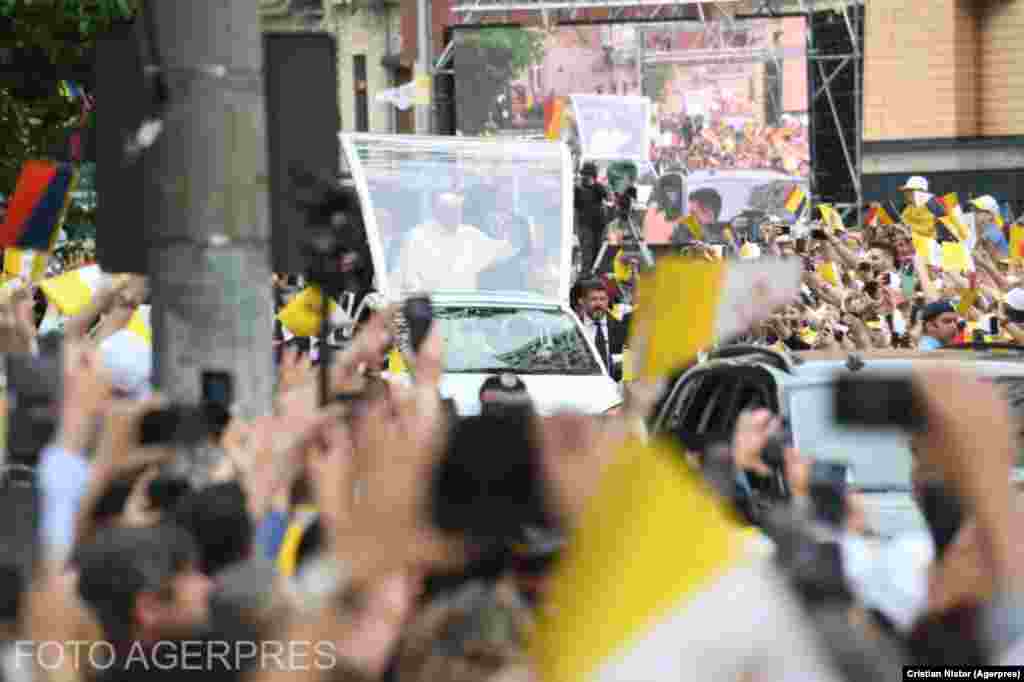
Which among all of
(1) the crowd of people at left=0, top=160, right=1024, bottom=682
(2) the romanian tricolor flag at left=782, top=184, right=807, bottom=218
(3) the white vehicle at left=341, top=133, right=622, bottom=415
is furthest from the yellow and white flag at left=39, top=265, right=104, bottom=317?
(2) the romanian tricolor flag at left=782, top=184, right=807, bottom=218

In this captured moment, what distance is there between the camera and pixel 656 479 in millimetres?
3910

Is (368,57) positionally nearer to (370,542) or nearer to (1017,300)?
(1017,300)

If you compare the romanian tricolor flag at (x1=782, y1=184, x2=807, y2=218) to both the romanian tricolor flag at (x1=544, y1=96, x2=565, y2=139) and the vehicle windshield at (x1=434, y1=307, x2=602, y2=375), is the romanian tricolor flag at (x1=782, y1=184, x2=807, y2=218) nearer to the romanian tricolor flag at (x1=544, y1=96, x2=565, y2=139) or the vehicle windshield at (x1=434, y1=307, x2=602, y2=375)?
the romanian tricolor flag at (x1=544, y1=96, x2=565, y2=139)

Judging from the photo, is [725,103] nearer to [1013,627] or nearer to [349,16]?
[349,16]

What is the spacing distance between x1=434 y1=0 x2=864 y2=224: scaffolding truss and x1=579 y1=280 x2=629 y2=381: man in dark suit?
19.9 metres

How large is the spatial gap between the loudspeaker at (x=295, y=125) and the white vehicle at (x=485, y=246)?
23.3 ft

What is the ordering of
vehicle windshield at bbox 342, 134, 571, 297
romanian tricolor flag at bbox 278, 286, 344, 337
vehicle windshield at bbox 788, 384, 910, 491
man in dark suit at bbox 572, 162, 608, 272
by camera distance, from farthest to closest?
man in dark suit at bbox 572, 162, 608, 272, vehicle windshield at bbox 342, 134, 571, 297, romanian tricolor flag at bbox 278, 286, 344, 337, vehicle windshield at bbox 788, 384, 910, 491

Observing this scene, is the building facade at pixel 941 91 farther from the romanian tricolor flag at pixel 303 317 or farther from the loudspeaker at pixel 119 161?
the loudspeaker at pixel 119 161

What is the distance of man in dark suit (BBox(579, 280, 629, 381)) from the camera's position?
16828mm

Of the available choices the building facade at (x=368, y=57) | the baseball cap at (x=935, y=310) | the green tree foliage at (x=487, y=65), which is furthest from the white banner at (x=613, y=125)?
the building facade at (x=368, y=57)

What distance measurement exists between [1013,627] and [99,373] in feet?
6.43

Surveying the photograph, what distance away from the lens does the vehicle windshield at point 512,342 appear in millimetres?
15391

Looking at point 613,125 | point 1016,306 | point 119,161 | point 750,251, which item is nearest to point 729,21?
point 613,125

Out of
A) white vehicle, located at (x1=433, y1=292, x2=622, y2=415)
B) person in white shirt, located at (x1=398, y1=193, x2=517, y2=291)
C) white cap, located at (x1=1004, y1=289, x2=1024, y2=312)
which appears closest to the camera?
white cap, located at (x1=1004, y1=289, x2=1024, y2=312)
